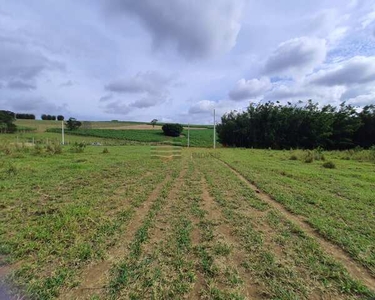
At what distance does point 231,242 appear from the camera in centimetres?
280

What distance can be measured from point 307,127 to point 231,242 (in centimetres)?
2890

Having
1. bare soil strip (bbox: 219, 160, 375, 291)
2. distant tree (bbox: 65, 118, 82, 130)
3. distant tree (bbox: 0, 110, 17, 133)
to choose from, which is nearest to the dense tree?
bare soil strip (bbox: 219, 160, 375, 291)

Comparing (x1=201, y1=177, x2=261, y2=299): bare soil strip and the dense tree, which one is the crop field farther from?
the dense tree

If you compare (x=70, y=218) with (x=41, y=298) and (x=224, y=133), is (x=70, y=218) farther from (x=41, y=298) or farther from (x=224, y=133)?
(x=224, y=133)

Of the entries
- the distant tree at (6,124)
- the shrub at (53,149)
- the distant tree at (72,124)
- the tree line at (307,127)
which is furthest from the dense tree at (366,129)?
the distant tree at (6,124)

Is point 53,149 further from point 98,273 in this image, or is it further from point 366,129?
point 366,129

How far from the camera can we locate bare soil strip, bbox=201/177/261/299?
1966 millimetres

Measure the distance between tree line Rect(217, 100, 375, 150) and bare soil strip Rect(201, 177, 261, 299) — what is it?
26.5 meters

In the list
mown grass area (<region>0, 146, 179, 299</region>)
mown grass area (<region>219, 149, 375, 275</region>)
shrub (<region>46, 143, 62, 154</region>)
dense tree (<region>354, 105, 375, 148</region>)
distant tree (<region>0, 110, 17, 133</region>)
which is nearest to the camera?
mown grass area (<region>0, 146, 179, 299</region>)

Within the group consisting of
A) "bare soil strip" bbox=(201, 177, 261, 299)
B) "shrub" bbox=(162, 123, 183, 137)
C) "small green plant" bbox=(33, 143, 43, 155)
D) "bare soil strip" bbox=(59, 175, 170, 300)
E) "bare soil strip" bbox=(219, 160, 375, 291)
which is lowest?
"bare soil strip" bbox=(219, 160, 375, 291)

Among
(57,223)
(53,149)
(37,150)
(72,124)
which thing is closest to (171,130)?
(72,124)

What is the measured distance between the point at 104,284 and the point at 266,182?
539cm

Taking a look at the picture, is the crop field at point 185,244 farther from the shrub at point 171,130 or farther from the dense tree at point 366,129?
the shrub at point 171,130

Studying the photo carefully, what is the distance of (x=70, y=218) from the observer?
3273 millimetres
